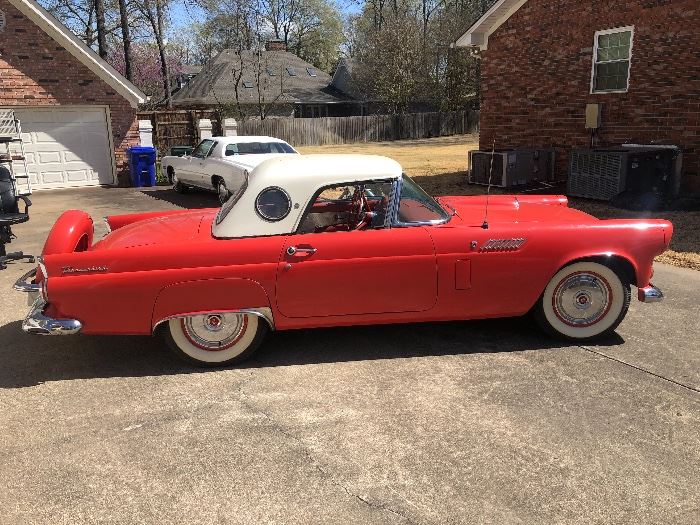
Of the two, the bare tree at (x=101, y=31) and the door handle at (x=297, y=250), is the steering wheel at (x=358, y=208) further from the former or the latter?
the bare tree at (x=101, y=31)

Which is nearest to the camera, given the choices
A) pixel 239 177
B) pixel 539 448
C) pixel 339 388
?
pixel 539 448

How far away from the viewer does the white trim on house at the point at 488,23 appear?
562 inches

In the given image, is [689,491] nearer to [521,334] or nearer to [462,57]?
[521,334]

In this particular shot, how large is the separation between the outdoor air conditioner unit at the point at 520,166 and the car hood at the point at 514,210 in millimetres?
7999

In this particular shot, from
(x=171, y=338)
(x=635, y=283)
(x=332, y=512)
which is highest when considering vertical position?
(x=635, y=283)

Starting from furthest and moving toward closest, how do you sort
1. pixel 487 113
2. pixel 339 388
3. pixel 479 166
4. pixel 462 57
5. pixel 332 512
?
pixel 462 57
pixel 487 113
pixel 479 166
pixel 339 388
pixel 332 512

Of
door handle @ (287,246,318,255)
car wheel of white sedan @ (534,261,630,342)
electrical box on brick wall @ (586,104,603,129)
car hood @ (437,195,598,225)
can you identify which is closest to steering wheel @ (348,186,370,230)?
door handle @ (287,246,318,255)

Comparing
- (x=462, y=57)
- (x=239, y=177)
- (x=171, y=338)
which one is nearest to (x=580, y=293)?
(x=171, y=338)

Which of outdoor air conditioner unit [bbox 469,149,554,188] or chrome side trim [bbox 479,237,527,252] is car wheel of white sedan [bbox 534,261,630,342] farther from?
outdoor air conditioner unit [bbox 469,149,554,188]

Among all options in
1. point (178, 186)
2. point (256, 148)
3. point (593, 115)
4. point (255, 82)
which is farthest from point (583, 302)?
point (255, 82)

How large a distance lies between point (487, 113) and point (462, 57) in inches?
1102

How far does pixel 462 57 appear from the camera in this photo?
1622 inches

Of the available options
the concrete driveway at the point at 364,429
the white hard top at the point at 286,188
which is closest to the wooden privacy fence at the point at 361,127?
the white hard top at the point at 286,188

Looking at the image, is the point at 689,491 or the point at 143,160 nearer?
the point at 689,491
